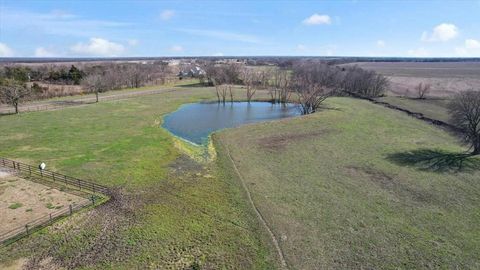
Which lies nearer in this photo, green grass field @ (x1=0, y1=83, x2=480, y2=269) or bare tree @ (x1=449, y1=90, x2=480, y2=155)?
green grass field @ (x1=0, y1=83, x2=480, y2=269)

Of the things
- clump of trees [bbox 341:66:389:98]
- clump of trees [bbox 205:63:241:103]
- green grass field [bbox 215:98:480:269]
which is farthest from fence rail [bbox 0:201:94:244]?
clump of trees [bbox 205:63:241:103]

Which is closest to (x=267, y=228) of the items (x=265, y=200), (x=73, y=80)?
(x=265, y=200)

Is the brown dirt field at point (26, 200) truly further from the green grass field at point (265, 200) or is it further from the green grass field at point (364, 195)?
the green grass field at point (364, 195)

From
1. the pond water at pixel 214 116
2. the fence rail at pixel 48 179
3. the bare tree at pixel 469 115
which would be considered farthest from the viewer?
the pond water at pixel 214 116

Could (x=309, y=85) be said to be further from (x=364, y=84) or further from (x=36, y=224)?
(x=36, y=224)

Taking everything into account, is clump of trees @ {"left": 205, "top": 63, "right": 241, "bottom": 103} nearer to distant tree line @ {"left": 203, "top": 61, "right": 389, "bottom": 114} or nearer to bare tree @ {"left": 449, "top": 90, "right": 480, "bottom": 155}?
distant tree line @ {"left": 203, "top": 61, "right": 389, "bottom": 114}

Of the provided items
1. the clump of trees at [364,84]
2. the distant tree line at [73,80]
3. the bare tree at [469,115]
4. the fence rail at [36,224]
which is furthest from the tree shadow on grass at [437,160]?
the distant tree line at [73,80]
